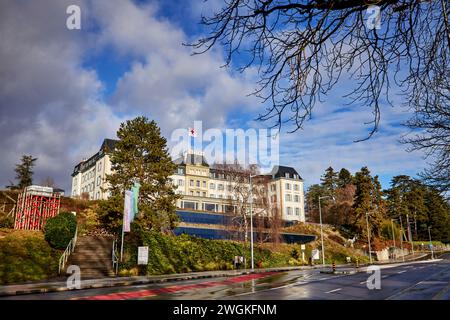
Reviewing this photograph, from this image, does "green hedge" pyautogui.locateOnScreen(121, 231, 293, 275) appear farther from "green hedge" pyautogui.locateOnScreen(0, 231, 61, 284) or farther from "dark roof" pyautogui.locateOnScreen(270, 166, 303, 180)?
"dark roof" pyautogui.locateOnScreen(270, 166, 303, 180)

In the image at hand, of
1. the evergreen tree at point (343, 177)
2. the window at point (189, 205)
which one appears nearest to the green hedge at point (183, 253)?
the window at point (189, 205)

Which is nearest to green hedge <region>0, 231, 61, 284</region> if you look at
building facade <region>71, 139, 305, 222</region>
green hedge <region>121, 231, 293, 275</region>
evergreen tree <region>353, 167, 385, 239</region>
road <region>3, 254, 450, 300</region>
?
green hedge <region>121, 231, 293, 275</region>

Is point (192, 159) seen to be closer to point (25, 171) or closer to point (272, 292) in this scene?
point (25, 171)

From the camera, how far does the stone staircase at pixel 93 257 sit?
27.1m

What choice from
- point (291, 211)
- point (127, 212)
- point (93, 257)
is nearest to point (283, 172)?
point (291, 211)

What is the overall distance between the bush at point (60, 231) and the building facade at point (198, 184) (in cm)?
3824

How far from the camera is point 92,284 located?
67.5 ft

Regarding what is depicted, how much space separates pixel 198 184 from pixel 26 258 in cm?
6237

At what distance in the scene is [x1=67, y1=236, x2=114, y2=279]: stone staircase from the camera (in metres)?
27.1

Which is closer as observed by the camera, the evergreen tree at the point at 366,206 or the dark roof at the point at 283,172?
the evergreen tree at the point at 366,206

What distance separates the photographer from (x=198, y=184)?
87.5m

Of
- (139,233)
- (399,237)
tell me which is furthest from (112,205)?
(399,237)

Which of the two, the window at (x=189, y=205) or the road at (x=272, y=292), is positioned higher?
the window at (x=189, y=205)

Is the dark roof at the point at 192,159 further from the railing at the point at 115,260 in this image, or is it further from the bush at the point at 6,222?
the railing at the point at 115,260
